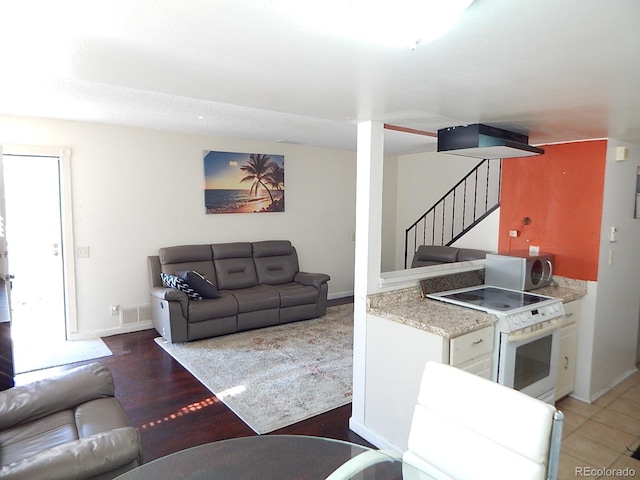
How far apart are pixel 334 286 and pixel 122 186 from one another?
3423mm

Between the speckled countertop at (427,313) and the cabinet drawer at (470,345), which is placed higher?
the speckled countertop at (427,313)

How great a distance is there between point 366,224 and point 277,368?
1.83 meters

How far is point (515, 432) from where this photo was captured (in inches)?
50.8

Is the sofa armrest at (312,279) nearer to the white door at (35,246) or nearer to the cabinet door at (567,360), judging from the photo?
the white door at (35,246)

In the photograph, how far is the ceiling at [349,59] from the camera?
1153 mm

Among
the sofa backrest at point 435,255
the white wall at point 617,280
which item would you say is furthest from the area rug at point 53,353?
the white wall at point 617,280

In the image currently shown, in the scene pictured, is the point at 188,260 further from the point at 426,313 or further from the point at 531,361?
the point at 531,361

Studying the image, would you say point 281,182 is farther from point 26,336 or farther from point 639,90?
point 639,90

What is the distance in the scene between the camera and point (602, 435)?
2.82 metres

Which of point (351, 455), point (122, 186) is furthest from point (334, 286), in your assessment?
point (351, 455)

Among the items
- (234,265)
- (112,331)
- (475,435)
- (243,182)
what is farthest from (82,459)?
(243,182)

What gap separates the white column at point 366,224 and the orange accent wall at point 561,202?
163 centimetres

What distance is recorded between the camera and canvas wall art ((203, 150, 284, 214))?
17.7ft
